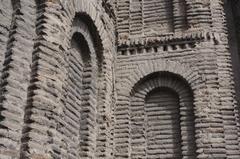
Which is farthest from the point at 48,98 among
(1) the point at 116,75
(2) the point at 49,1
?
(1) the point at 116,75

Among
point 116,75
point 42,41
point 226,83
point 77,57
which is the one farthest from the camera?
point 116,75

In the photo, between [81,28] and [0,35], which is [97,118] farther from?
[0,35]

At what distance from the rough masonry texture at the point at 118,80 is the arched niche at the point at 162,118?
0.02 metres

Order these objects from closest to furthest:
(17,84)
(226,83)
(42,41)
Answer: (17,84)
(42,41)
(226,83)

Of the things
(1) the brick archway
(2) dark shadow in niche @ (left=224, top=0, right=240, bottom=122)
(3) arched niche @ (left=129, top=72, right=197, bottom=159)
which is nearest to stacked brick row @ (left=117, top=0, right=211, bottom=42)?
(1) the brick archway

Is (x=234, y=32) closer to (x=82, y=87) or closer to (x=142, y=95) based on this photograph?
(x=142, y=95)

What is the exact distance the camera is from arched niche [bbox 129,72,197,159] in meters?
7.55

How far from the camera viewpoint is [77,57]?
7215mm

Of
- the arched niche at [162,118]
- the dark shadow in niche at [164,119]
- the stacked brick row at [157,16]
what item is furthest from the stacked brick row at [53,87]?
the stacked brick row at [157,16]

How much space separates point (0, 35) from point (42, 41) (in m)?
0.54

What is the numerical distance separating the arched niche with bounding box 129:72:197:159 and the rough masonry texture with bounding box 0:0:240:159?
0.7 inches

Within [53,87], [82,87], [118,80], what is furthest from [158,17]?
[53,87]

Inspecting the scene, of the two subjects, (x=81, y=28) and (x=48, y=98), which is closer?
(x=48, y=98)

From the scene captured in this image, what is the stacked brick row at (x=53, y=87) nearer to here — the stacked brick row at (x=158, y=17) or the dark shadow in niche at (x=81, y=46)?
the dark shadow in niche at (x=81, y=46)
